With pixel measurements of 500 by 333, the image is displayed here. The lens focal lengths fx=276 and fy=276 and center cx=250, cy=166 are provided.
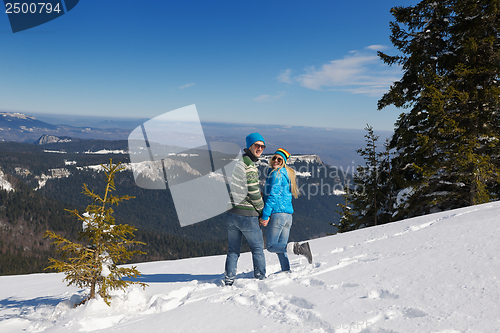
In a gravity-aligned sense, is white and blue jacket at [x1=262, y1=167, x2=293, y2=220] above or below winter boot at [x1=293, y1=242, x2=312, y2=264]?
above

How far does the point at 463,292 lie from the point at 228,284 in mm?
3144

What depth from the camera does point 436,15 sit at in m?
13.3

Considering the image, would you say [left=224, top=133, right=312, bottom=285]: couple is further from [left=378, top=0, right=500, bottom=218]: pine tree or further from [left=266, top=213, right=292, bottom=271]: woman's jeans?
[left=378, top=0, right=500, bottom=218]: pine tree

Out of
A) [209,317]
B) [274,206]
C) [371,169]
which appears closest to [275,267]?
[274,206]

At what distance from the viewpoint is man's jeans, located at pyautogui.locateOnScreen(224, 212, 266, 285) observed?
14.4 feet

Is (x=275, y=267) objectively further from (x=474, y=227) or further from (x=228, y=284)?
(x=474, y=227)

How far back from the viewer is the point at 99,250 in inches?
166

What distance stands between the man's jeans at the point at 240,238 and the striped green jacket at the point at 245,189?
0.12 metres

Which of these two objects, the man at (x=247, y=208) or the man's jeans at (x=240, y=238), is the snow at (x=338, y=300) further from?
the man at (x=247, y=208)

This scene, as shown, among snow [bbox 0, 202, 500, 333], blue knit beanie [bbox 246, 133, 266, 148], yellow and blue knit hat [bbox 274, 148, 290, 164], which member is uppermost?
blue knit beanie [bbox 246, 133, 266, 148]

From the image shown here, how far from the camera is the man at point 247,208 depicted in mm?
4305

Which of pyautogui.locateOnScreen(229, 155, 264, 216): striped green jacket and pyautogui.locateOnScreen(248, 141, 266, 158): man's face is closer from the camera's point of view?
pyautogui.locateOnScreen(229, 155, 264, 216): striped green jacket

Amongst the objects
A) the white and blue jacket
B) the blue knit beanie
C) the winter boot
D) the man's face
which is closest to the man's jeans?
the white and blue jacket

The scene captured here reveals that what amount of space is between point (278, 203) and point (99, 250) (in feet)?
9.47
